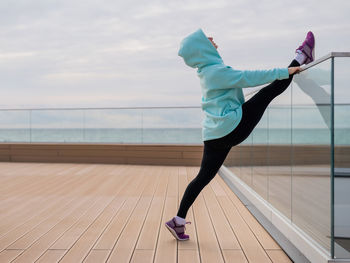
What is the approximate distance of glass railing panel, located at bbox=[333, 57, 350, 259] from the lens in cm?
166

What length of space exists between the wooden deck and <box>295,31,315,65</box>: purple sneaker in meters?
1.15

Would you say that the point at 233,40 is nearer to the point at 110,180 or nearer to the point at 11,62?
the point at 110,180

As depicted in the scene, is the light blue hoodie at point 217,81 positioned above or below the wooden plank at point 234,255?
above

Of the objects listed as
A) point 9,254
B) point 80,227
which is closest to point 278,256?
point 80,227

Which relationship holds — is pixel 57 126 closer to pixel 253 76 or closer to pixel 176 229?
pixel 176 229

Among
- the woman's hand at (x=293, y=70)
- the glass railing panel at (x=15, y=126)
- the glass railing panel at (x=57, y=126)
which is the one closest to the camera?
the woman's hand at (x=293, y=70)

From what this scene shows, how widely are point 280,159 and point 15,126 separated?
6989mm

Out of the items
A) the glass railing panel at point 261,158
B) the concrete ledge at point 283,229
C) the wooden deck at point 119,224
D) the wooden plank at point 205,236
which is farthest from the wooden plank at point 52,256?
the glass railing panel at point 261,158

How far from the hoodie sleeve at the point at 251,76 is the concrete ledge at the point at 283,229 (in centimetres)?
85

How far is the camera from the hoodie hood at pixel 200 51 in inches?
94.2

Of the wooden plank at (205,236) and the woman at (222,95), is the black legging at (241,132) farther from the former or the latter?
the wooden plank at (205,236)

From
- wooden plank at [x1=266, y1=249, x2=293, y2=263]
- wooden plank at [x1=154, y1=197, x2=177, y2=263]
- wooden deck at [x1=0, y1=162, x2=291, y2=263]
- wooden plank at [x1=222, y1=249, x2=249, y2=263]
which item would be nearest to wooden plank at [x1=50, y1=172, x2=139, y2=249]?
wooden deck at [x1=0, y1=162, x2=291, y2=263]

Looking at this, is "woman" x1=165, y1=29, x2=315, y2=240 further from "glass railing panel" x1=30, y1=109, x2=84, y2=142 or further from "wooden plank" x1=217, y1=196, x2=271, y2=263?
"glass railing panel" x1=30, y1=109, x2=84, y2=142

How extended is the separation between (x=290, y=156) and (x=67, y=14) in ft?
25.8
